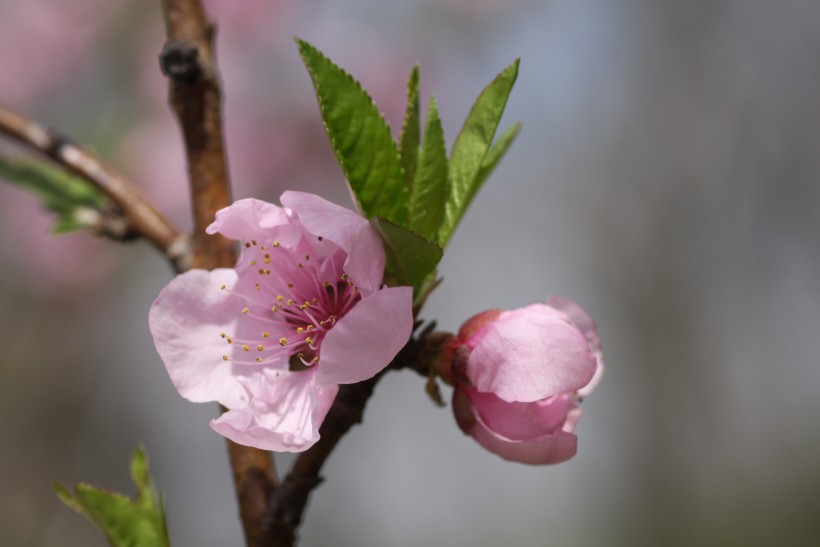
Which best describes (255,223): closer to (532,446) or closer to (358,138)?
(358,138)

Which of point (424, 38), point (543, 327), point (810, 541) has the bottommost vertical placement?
point (810, 541)

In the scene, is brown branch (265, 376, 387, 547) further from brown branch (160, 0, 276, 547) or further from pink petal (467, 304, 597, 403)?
brown branch (160, 0, 276, 547)

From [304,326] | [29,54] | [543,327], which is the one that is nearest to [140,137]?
[29,54]

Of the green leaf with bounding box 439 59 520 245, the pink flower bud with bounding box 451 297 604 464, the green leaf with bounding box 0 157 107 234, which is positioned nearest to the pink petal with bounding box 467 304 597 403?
the pink flower bud with bounding box 451 297 604 464

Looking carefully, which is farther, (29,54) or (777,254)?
(777,254)

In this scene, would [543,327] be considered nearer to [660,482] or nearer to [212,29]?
[212,29]

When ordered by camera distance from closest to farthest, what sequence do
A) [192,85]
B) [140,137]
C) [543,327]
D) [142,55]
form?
[543,327]
[192,85]
[140,137]
[142,55]
